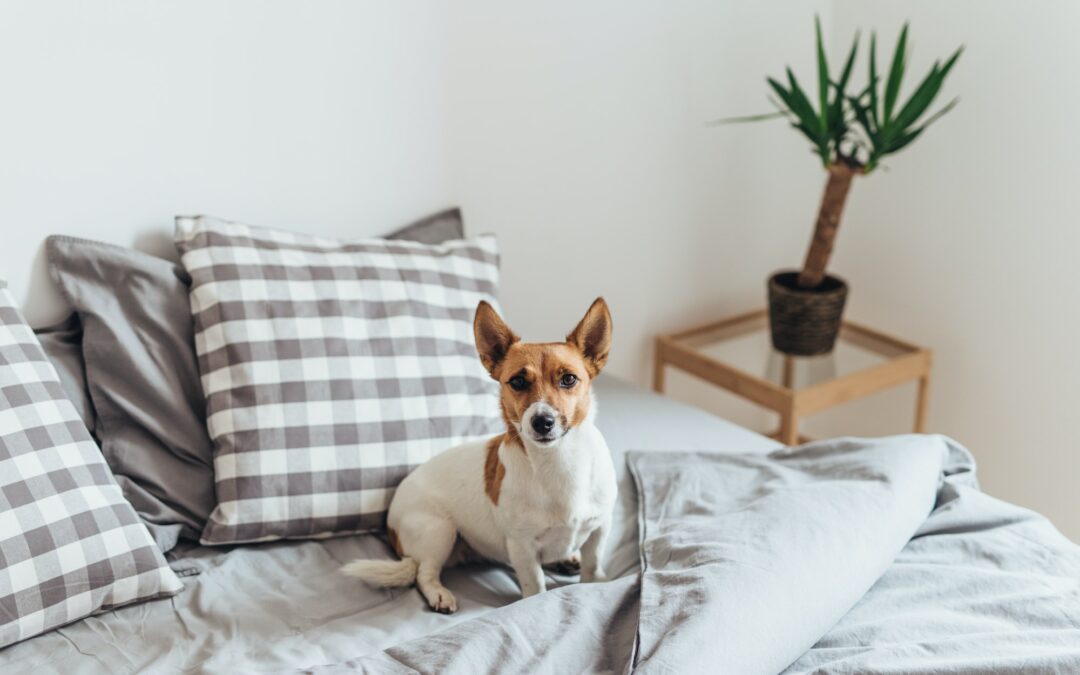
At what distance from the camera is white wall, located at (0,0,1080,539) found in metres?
1.71

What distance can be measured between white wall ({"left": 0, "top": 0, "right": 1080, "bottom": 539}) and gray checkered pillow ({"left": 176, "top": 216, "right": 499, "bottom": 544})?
0.20 meters

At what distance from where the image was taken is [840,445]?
1716 millimetres

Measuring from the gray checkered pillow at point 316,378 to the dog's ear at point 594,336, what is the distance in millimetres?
390

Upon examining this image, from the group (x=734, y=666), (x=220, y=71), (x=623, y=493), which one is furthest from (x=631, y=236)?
(x=734, y=666)

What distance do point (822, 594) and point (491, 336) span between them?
54 cm

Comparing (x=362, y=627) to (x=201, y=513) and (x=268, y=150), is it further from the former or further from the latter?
(x=268, y=150)

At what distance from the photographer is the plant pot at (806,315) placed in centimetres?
233

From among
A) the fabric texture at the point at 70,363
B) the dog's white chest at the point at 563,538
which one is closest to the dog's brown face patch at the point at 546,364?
the dog's white chest at the point at 563,538

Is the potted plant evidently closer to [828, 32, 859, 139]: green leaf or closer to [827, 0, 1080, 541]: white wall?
[828, 32, 859, 139]: green leaf

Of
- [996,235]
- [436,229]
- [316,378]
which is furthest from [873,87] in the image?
[316,378]

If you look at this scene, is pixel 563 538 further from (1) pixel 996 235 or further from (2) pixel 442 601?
(1) pixel 996 235

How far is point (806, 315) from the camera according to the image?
7.68 ft

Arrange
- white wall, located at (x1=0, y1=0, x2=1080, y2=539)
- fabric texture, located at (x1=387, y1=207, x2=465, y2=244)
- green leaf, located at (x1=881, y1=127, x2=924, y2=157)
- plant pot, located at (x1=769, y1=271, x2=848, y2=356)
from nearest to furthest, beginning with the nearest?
1. white wall, located at (x1=0, y1=0, x2=1080, y2=539)
2. fabric texture, located at (x1=387, y1=207, x2=465, y2=244)
3. green leaf, located at (x1=881, y1=127, x2=924, y2=157)
4. plant pot, located at (x1=769, y1=271, x2=848, y2=356)

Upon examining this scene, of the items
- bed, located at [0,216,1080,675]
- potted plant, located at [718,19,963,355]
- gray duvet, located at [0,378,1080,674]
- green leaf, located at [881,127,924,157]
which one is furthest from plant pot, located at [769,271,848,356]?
gray duvet, located at [0,378,1080,674]
